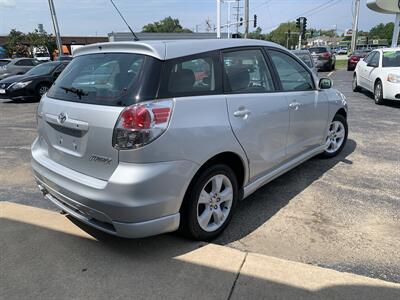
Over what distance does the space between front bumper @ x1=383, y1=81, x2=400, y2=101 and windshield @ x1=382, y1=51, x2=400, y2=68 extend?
76 cm

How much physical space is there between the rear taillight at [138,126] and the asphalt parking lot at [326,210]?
3.46ft

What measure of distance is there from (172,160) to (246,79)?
1270 millimetres

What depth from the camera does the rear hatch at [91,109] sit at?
2744 mm

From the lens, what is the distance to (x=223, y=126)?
10.3 feet

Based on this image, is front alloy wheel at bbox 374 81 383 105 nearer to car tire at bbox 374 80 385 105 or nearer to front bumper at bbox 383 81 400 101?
car tire at bbox 374 80 385 105

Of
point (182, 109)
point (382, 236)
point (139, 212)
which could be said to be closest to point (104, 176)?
point (139, 212)

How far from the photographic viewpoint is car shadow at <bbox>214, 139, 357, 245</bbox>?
11.8ft

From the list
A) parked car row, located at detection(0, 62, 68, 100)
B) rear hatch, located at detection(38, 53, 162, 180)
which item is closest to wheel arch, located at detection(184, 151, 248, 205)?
rear hatch, located at detection(38, 53, 162, 180)

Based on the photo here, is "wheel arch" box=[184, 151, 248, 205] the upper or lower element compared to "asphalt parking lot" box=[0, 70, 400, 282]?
upper

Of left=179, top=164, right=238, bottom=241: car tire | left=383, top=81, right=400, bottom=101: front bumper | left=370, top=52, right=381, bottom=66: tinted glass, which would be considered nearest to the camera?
left=179, top=164, right=238, bottom=241: car tire

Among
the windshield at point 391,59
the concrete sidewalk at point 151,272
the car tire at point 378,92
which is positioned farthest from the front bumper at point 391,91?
the concrete sidewalk at point 151,272

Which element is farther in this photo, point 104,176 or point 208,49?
point 208,49

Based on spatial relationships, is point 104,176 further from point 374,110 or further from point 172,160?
point 374,110

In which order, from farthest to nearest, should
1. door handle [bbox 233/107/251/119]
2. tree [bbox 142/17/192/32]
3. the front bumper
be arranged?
1. tree [bbox 142/17/192/32]
2. the front bumper
3. door handle [bbox 233/107/251/119]
